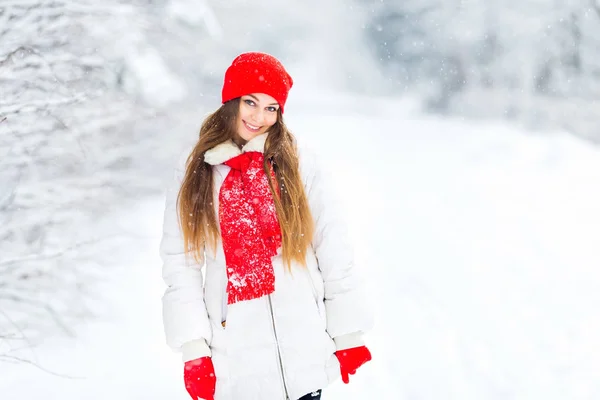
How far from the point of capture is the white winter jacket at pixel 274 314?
191cm

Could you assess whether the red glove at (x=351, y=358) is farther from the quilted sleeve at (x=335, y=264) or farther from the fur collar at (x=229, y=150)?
the fur collar at (x=229, y=150)

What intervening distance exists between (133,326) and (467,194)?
636cm

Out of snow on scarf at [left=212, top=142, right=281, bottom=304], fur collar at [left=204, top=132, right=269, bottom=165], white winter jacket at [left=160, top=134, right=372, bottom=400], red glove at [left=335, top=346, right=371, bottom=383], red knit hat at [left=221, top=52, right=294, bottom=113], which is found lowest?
red glove at [left=335, top=346, right=371, bottom=383]

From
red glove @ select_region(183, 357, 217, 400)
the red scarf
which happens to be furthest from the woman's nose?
red glove @ select_region(183, 357, 217, 400)

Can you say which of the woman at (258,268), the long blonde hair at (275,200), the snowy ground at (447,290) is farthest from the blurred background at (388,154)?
the woman at (258,268)

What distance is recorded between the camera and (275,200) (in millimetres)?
1996

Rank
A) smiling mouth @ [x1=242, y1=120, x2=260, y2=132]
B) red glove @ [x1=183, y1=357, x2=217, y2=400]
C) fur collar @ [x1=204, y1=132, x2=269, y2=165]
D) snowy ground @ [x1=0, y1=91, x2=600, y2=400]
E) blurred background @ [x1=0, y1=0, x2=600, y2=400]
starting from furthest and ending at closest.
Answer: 1. blurred background @ [x1=0, y1=0, x2=600, y2=400]
2. snowy ground @ [x1=0, y1=91, x2=600, y2=400]
3. smiling mouth @ [x1=242, y1=120, x2=260, y2=132]
4. fur collar @ [x1=204, y1=132, x2=269, y2=165]
5. red glove @ [x1=183, y1=357, x2=217, y2=400]

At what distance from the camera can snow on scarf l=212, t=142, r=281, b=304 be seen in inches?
74.7

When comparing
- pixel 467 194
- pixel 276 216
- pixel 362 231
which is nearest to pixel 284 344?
pixel 276 216

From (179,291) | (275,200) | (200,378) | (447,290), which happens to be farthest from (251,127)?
(447,290)

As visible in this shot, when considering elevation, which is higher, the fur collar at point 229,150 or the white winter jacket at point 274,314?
the fur collar at point 229,150

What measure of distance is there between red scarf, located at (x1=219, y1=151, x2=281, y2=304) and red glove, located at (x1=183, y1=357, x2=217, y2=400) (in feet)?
0.80

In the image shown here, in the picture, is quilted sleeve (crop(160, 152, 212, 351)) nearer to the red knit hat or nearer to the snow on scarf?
the snow on scarf

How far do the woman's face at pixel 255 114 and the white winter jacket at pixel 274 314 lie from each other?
2.8 inches
